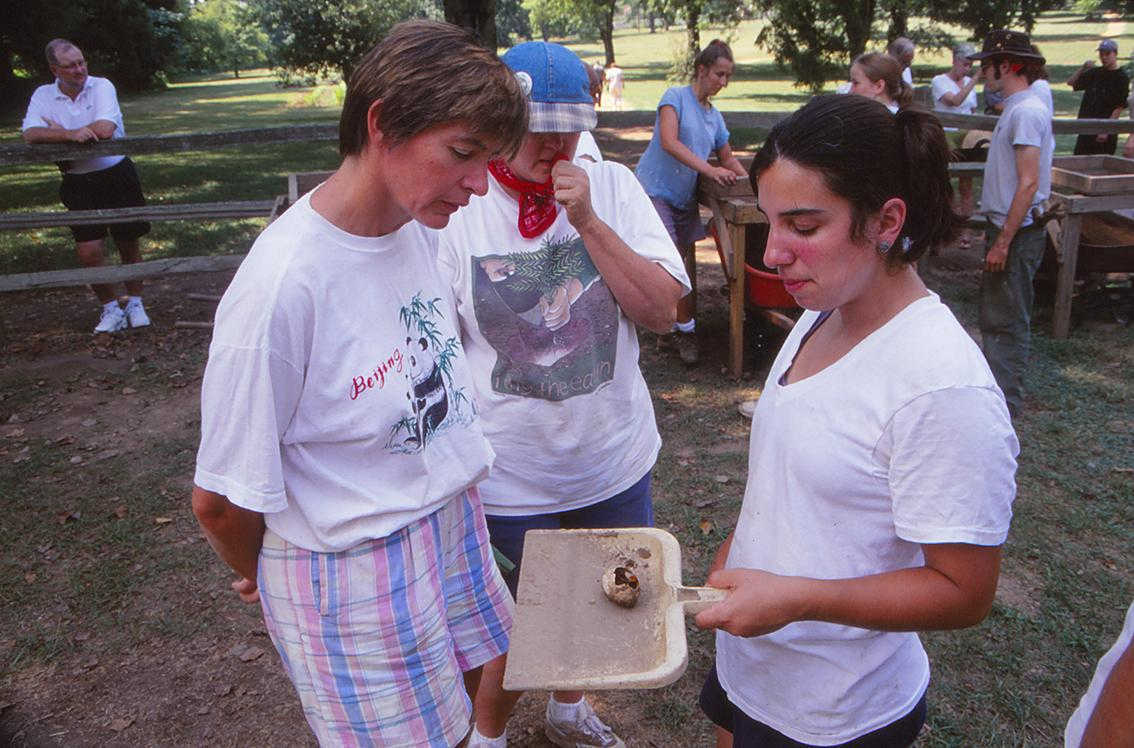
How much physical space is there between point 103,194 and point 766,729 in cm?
716

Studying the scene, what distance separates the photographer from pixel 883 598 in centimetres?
135

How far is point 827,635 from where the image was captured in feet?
4.99

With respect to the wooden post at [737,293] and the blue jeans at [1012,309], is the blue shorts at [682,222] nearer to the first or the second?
the wooden post at [737,293]

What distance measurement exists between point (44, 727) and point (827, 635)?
2.95 meters

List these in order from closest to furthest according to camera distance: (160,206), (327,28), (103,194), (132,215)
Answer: (132,215), (160,206), (103,194), (327,28)

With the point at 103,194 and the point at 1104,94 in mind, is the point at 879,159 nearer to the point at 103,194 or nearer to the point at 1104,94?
the point at 103,194

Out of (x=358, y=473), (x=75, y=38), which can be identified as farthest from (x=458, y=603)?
(x=75, y=38)

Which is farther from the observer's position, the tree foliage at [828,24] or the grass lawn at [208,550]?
the tree foliage at [828,24]

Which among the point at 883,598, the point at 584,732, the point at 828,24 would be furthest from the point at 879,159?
the point at 828,24

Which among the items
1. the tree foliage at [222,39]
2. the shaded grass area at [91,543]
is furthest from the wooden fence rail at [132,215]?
the tree foliage at [222,39]

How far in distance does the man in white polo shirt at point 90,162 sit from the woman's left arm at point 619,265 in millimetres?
5849

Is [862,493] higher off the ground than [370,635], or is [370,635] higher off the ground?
[862,493]

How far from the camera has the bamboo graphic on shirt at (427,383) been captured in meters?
1.68

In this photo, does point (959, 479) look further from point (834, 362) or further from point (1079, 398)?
point (1079, 398)
